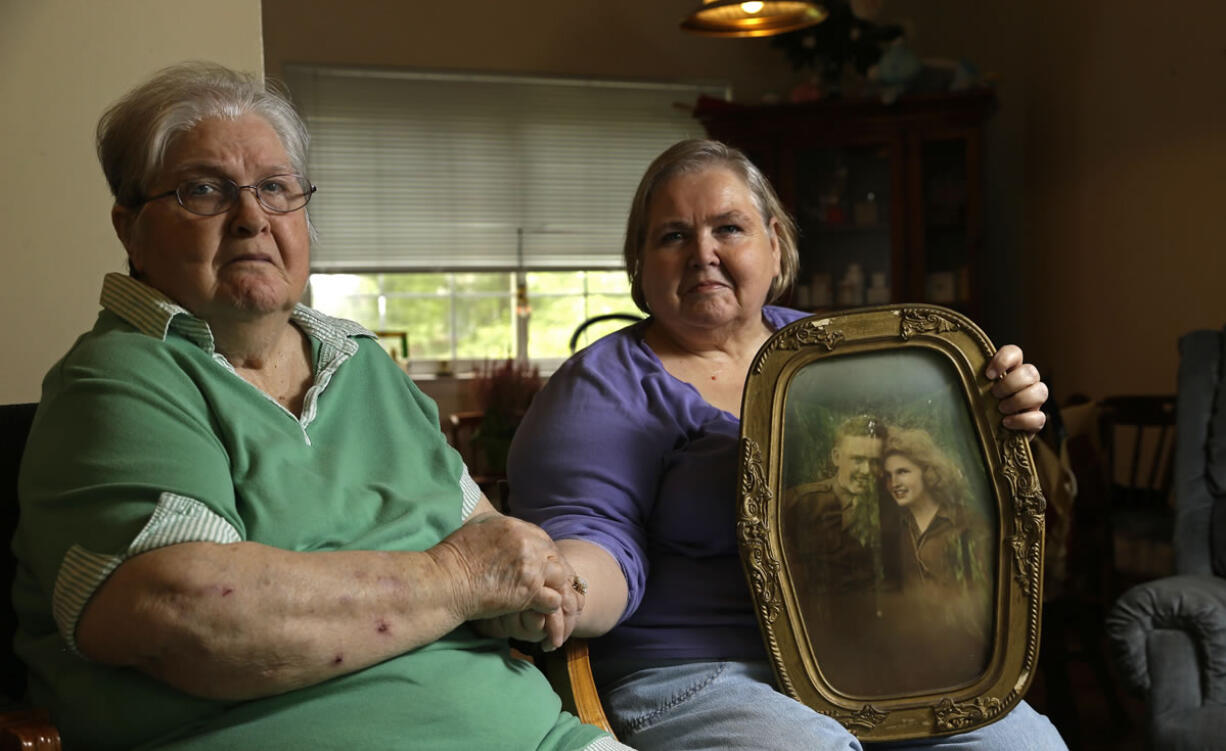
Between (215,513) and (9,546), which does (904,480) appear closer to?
(215,513)

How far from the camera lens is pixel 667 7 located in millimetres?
5922

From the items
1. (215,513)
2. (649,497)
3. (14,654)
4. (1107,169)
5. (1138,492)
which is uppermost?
(1107,169)

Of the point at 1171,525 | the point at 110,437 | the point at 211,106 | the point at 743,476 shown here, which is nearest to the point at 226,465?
the point at 110,437

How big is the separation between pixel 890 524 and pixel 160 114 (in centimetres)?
103

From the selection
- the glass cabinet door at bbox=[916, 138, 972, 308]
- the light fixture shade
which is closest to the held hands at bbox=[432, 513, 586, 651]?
the light fixture shade

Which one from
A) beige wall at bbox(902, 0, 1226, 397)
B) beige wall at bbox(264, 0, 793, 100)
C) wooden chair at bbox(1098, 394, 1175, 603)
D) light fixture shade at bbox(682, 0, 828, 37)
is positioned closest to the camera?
wooden chair at bbox(1098, 394, 1175, 603)

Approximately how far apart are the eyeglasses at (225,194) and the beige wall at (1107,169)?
377 cm

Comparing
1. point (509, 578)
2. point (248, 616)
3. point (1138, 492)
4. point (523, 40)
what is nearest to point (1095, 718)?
point (1138, 492)

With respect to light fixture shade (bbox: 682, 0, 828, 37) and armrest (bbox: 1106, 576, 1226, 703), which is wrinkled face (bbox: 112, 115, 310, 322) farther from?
light fixture shade (bbox: 682, 0, 828, 37)

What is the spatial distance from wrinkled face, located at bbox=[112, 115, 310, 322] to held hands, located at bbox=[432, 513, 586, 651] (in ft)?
1.18

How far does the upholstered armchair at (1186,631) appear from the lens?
2000 millimetres

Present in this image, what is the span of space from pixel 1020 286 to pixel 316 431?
5024mm

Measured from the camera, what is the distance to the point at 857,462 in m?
1.55

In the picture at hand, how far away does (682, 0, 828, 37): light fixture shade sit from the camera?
12.6 ft
